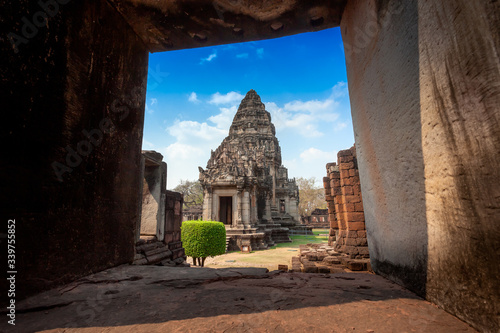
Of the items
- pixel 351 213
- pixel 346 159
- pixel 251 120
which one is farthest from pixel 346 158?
pixel 251 120

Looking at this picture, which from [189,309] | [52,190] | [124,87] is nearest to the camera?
[189,309]

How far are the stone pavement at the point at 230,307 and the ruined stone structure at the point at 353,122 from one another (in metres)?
0.22

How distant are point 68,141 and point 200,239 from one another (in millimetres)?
7220

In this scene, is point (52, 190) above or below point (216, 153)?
below

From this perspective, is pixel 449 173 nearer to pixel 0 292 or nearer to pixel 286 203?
pixel 0 292

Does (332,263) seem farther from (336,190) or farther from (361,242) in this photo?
(336,190)

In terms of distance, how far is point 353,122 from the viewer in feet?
8.64

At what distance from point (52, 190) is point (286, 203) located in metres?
26.9

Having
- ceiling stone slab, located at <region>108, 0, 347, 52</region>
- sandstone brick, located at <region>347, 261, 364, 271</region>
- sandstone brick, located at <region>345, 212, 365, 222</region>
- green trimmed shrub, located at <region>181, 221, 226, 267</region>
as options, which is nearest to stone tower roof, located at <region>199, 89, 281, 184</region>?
green trimmed shrub, located at <region>181, 221, 226, 267</region>

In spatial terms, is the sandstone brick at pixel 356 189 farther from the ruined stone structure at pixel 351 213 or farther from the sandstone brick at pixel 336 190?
the sandstone brick at pixel 336 190

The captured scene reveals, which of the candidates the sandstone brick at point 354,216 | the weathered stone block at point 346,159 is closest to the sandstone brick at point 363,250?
the sandstone brick at point 354,216

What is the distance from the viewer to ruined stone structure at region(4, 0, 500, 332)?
3.67ft

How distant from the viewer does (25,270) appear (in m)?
1.59

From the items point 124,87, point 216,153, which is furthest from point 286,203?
point 124,87
